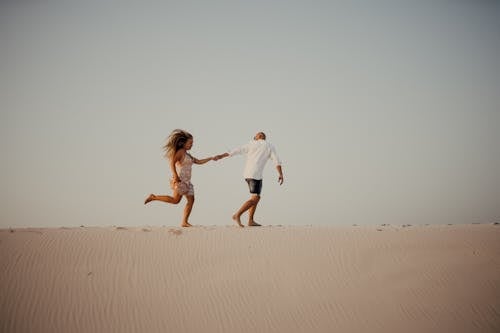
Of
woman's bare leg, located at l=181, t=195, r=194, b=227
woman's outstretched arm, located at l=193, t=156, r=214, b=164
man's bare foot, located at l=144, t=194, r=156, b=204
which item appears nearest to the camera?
man's bare foot, located at l=144, t=194, r=156, b=204

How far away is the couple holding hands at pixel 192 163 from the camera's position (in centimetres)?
874

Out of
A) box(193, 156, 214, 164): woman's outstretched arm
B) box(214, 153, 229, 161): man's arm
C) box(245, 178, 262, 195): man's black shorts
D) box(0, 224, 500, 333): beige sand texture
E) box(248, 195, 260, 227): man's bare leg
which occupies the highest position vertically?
box(214, 153, 229, 161): man's arm

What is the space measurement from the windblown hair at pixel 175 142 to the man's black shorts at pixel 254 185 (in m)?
1.67

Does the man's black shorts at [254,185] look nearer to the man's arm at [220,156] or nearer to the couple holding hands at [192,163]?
the couple holding hands at [192,163]

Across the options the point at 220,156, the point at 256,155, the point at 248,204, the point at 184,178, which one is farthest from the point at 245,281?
the point at 220,156

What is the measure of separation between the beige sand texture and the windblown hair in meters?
1.61

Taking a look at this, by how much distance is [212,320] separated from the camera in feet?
21.1

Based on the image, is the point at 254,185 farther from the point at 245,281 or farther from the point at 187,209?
the point at 245,281

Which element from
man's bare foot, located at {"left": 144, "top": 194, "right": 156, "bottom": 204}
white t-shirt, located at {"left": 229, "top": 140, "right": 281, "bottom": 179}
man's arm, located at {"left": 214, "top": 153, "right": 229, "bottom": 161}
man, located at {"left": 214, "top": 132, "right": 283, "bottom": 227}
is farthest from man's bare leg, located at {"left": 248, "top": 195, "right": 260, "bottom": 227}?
man's bare foot, located at {"left": 144, "top": 194, "right": 156, "bottom": 204}

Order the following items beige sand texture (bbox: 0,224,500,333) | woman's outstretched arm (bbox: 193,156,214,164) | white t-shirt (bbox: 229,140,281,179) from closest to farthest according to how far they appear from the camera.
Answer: beige sand texture (bbox: 0,224,500,333), woman's outstretched arm (bbox: 193,156,214,164), white t-shirt (bbox: 229,140,281,179)

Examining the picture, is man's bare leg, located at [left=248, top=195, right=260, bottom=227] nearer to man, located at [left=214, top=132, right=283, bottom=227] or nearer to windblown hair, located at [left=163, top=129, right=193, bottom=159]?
man, located at [left=214, top=132, right=283, bottom=227]

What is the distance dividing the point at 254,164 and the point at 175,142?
179 centimetres

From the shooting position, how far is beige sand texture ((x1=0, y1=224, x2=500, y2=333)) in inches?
249

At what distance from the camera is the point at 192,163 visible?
9.09m
